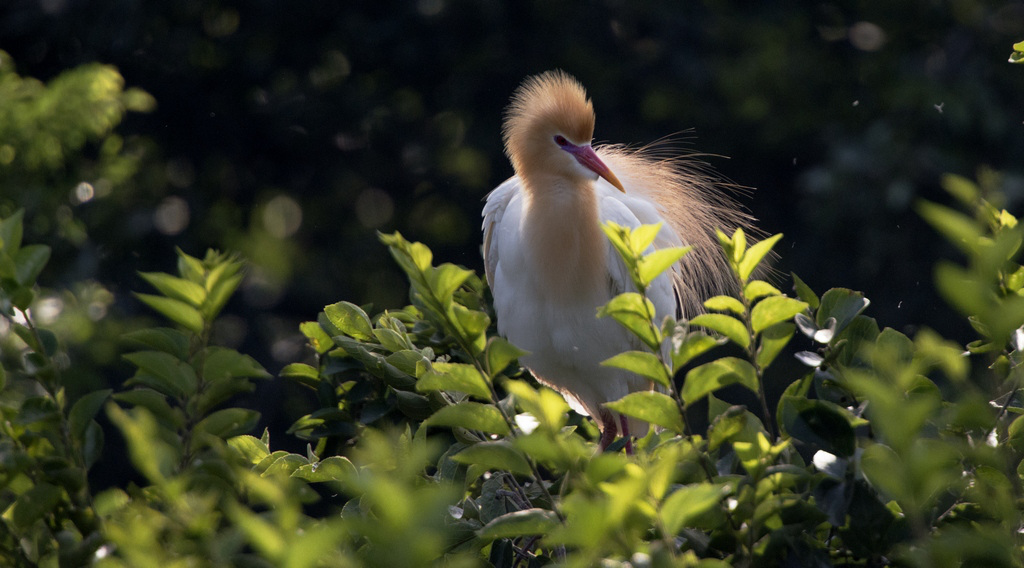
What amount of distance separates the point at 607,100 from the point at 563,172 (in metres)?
3.69

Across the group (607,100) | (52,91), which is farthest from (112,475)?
(607,100)

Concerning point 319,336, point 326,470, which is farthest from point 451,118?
point 326,470

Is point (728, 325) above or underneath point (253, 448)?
above

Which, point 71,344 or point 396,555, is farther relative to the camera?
point 71,344

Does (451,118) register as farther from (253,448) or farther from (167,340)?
(167,340)

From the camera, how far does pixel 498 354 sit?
0.58 metres

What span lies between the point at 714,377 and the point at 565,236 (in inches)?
57.6

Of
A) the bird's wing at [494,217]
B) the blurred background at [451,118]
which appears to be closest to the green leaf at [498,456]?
the bird's wing at [494,217]

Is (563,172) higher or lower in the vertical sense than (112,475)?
higher

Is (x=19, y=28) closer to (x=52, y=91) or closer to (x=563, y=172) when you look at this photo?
(x=52, y=91)

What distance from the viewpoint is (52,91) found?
3111 millimetres

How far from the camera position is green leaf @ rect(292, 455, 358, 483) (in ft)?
2.41

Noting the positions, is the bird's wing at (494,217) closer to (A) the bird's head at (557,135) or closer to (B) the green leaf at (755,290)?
(A) the bird's head at (557,135)

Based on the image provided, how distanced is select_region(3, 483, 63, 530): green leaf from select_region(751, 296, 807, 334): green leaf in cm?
41
